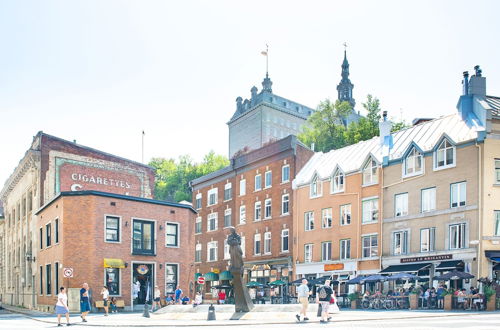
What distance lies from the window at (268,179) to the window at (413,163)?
605 inches

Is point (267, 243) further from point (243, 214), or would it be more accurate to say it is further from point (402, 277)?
point (402, 277)

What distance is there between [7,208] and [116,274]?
103 ft

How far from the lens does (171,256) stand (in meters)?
Answer: 41.7

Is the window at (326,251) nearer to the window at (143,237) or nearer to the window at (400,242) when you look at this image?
the window at (400,242)

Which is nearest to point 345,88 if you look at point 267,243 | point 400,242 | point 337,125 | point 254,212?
point 337,125

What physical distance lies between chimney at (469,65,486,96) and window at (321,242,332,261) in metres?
16.0

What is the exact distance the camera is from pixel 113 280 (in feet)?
125

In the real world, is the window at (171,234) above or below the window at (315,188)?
below

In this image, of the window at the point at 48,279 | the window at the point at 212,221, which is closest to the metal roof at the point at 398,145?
the window at the point at 212,221

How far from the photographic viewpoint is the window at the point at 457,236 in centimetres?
3831

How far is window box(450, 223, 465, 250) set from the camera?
38312 mm

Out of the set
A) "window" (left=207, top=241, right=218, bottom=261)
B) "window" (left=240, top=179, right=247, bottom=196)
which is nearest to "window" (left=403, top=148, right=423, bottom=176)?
"window" (left=240, top=179, right=247, bottom=196)

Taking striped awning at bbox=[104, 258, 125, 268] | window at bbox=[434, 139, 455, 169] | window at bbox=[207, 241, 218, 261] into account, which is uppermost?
window at bbox=[434, 139, 455, 169]

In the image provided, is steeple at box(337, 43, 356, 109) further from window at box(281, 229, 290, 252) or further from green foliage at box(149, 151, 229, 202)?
window at box(281, 229, 290, 252)
